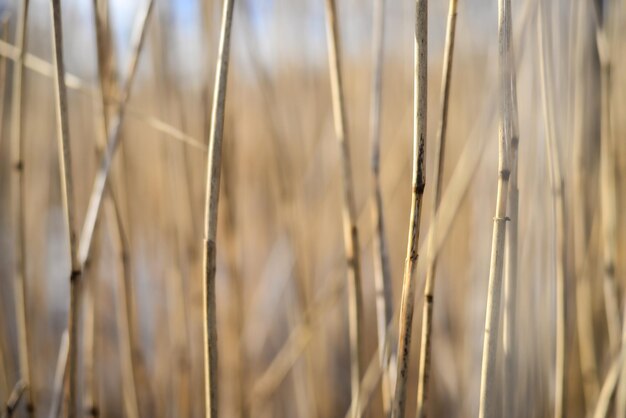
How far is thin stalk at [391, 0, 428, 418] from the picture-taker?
1.11 ft

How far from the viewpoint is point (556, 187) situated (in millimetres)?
486

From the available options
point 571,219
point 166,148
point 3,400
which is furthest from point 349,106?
point 3,400

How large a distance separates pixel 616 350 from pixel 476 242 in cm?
40

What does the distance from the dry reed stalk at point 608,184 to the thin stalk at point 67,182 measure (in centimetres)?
48

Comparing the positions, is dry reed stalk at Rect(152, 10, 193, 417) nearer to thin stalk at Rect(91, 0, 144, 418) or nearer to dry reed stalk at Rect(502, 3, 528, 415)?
thin stalk at Rect(91, 0, 144, 418)

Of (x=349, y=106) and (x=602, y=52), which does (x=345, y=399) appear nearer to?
(x=349, y=106)

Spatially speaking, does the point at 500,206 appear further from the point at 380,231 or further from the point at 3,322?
the point at 3,322

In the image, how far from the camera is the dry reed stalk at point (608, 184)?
583mm

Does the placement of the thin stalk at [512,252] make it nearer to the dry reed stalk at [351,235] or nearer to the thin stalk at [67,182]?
the dry reed stalk at [351,235]

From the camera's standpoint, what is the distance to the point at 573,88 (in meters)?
0.65

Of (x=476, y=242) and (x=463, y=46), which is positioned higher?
(x=463, y=46)

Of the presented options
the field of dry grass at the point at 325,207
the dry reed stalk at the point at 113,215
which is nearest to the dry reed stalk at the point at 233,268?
the field of dry grass at the point at 325,207

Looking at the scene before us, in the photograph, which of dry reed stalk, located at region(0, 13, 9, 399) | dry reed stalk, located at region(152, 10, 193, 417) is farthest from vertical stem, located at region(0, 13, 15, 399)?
dry reed stalk, located at region(152, 10, 193, 417)

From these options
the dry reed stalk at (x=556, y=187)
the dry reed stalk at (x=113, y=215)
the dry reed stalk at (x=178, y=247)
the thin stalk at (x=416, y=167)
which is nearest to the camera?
the thin stalk at (x=416, y=167)
